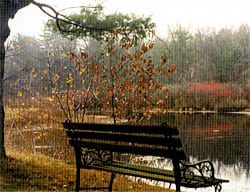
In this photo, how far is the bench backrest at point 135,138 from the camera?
10.6ft

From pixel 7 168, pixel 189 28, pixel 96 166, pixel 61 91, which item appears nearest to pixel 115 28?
pixel 61 91

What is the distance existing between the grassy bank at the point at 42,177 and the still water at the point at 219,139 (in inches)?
82.7

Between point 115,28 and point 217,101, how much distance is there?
11.0ft

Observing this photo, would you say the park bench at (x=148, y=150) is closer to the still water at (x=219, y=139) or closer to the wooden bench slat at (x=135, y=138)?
the wooden bench slat at (x=135, y=138)

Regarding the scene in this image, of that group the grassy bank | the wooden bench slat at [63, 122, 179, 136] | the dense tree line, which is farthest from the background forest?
the wooden bench slat at [63, 122, 179, 136]

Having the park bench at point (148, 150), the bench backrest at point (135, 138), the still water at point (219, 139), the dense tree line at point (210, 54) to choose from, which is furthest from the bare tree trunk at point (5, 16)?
the still water at point (219, 139)

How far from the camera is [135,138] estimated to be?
3.51m

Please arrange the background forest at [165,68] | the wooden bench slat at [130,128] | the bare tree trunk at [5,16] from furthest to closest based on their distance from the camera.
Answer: the background forest at [165,68], the bare tree trunk at [5,16], the wooden bench slat at [130,128]

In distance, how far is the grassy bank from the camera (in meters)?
4.66

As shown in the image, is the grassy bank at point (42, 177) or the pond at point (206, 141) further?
the pond at point (206, 141)

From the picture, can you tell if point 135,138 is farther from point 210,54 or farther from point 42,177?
point 210,54

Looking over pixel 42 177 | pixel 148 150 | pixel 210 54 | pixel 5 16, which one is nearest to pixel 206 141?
pixel 210 54

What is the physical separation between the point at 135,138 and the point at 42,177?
6.13ft

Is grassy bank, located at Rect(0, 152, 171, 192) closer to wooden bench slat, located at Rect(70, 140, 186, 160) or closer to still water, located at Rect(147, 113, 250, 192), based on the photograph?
wooden bench slat, located at Rect(70, 140, 186, 160)
